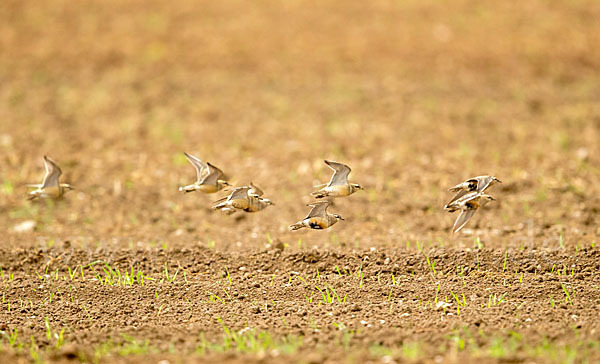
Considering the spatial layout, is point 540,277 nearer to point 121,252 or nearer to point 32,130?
point 121,252

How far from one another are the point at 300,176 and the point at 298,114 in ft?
5.94

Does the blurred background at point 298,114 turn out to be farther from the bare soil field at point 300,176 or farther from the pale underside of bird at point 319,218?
the pale underside of bird at point 319,218

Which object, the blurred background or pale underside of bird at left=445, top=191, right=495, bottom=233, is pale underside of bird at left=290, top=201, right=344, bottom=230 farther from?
the blurred background

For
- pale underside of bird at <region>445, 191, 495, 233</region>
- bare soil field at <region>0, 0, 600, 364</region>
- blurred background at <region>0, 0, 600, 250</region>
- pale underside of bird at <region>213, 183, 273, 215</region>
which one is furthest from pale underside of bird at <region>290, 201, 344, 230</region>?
blurred background at <region>0, 0, 600, 250</region>

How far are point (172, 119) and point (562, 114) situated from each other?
173 inches

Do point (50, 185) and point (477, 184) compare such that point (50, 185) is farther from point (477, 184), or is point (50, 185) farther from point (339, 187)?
point (477, 184)

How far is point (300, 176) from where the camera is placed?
264 inches

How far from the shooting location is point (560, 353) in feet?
10.5

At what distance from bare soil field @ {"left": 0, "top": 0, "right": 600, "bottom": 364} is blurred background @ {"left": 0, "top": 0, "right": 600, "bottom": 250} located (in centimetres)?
4

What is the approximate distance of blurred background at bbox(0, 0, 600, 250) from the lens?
5.75 metres

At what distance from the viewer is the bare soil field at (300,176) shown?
3674mm

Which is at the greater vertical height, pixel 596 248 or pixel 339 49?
pixel 339 49

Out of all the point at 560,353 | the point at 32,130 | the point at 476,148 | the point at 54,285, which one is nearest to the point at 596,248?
the point at 560,353

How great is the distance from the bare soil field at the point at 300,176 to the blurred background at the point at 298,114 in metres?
0.04
